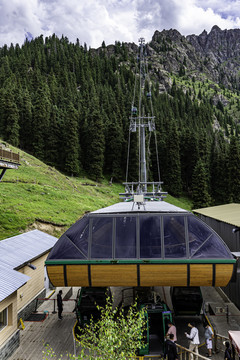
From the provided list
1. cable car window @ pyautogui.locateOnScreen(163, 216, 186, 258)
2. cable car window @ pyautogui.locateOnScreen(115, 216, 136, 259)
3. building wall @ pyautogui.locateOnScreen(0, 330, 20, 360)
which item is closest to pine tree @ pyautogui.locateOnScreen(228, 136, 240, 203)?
cable car window @ pyautogui.locateOnScreen(163, 216, 186, 258)

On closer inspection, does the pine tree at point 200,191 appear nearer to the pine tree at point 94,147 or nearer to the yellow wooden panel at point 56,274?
the pine tree at point 94,147

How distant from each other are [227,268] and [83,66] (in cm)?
12547

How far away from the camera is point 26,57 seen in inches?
4419

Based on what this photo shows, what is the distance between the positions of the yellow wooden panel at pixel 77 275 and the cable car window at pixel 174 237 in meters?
3.12

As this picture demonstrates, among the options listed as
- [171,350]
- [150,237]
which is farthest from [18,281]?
[171,350]

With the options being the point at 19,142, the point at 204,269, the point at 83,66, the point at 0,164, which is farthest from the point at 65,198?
the point at 83,66

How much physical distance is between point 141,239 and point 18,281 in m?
5.69

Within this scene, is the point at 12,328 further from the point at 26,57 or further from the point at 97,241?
the point at 26,57

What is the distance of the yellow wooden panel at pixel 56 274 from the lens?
940cm

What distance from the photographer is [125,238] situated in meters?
9.84

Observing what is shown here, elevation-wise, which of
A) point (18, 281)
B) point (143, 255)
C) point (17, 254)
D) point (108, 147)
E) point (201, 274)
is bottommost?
point (18, 281)

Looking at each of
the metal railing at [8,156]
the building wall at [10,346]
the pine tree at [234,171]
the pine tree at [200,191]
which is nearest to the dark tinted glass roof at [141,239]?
the building wall at [10,346]

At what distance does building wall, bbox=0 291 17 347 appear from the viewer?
383 inches

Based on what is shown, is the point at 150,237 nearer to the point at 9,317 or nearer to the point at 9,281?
the point at 9,281
